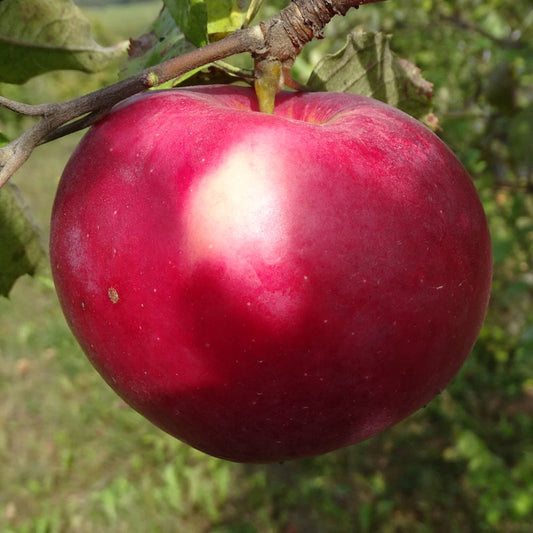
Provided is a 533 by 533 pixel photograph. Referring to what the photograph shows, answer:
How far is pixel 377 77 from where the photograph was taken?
0.69 meters

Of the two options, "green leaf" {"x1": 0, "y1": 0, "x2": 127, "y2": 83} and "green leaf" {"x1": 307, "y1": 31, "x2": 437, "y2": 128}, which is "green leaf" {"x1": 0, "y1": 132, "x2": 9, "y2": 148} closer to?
"green leaf" {"x1": 0, "y1": 0, "x2": 127, "y2": 83}

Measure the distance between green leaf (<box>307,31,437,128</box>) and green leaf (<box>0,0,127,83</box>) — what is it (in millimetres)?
230

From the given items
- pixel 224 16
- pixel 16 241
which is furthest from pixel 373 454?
pixel 224 16

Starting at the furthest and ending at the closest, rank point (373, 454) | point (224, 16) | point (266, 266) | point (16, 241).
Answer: point (373, 454) → point (16, 241) → point (224, 16) → point (266, 266)

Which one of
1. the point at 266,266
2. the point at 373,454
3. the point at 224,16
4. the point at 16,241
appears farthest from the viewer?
the point at 373,454

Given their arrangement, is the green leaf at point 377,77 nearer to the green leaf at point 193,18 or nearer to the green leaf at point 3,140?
the green leaf at point 193,18

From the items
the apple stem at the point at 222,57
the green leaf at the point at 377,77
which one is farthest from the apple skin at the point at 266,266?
the green leaf at the point at 377,77

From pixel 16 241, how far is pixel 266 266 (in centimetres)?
36

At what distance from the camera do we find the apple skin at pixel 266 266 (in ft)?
1.54

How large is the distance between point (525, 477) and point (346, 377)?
1953mm

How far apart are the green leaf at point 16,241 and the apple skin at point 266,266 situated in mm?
170

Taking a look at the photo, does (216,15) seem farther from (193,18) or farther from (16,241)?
(16,241)

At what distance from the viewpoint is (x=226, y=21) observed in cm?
60

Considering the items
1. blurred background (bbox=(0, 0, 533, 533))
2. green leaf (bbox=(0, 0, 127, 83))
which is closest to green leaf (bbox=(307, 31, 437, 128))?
green leaf (bbox=(0, 0, 127, 83))
